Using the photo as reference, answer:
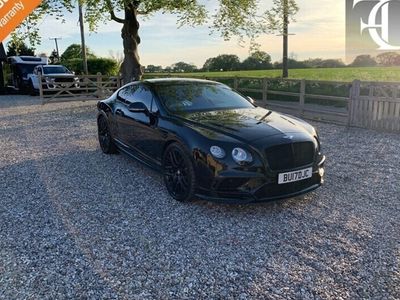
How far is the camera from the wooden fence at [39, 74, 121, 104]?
15.5m

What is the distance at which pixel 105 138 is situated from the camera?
21.7ft

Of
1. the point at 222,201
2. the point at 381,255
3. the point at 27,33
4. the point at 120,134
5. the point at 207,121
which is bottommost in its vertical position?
the point at 381,255

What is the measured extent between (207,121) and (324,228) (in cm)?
176

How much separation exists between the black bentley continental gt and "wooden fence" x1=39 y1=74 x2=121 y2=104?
11.5m

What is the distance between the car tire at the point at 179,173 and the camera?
4016 millimetres

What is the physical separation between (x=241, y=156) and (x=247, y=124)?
61 centimetres

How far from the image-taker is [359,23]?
13016 millimetres

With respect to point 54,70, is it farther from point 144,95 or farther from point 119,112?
point 144,95

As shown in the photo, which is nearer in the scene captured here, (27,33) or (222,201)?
(222,201)

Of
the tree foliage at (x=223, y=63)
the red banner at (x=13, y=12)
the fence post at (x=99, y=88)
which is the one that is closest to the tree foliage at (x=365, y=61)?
the tree foliage at (x=223, y=63)

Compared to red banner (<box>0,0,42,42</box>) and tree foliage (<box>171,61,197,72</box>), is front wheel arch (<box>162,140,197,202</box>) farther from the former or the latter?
tree foliage (<box>171,61,197,72</box>)

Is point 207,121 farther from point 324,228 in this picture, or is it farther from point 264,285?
point 264,285

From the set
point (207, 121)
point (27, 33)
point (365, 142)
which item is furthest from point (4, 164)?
point (27, 33)

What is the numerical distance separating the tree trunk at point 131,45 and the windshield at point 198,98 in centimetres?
934
